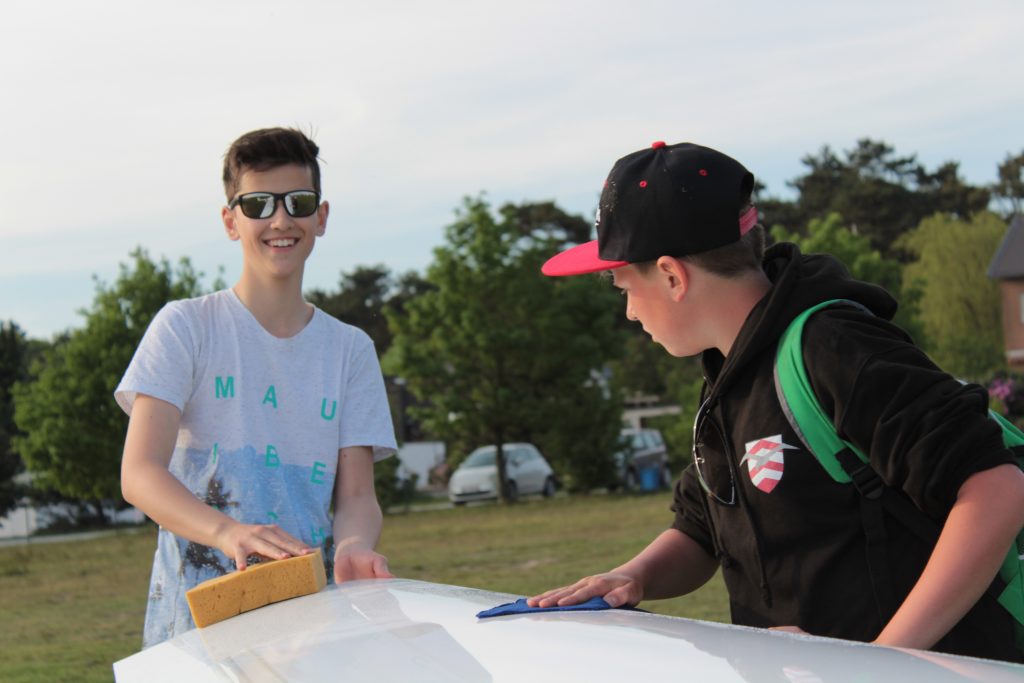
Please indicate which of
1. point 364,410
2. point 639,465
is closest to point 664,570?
point 364,410

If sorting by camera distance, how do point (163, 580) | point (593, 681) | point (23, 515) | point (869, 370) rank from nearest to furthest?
point (593, 681), point (869, 370), point (163, 580), point (23, 515)

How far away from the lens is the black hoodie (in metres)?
1.79

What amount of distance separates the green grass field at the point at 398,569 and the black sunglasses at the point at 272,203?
5702mm

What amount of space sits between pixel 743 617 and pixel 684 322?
52cm

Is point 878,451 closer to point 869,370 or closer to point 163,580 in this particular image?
point 869,370

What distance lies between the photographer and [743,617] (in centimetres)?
217

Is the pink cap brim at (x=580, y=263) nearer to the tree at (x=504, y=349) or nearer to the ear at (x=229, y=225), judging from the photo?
the ear at (x=229, y=225)

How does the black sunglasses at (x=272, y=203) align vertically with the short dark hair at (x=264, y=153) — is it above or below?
below

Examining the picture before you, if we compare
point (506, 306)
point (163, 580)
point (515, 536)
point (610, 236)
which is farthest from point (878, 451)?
point (506, 306)

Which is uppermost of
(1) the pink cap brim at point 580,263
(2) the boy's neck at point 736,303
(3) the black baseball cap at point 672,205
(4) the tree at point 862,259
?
(4) the tree at point 862,259

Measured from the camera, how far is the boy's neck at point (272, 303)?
10.2 feet

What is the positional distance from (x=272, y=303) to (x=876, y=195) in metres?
83.0

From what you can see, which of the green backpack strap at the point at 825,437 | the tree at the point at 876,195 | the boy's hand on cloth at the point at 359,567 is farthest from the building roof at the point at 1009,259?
the green backpack strap at the point at 825,437

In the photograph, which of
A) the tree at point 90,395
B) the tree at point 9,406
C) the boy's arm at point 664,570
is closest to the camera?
the boy's arm at point 664,570
